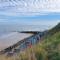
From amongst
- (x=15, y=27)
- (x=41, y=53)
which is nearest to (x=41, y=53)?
(x=41, y=53)

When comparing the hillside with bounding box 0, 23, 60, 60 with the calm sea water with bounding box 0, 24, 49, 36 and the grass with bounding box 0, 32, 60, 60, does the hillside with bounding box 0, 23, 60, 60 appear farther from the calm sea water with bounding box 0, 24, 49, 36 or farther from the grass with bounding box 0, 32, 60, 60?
the calm sea water with bounding box 0, 24, 49, 36

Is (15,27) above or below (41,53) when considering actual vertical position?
below

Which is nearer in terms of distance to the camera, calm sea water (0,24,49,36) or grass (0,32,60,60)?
grass (0,32,60,60)

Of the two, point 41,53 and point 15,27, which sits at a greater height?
point 41,53

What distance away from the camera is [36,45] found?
370 centimetres

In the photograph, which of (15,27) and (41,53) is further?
(15,27)

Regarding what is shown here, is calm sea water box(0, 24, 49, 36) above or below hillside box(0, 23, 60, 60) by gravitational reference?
below

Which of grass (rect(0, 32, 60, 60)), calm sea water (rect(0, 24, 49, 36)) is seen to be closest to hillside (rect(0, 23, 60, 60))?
grass (rect(0, 32, 60, 60))

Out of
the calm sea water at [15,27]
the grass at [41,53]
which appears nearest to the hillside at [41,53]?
the grass at [41,53]

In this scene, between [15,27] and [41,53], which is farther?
[15,27]

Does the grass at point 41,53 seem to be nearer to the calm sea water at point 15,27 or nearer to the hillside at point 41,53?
the hillside at point 41,53

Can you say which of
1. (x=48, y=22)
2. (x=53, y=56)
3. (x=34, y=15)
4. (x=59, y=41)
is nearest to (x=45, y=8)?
(x=34, y=15)

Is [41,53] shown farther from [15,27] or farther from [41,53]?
Answer: [15,27]

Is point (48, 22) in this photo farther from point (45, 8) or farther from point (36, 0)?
point (36, 0)
